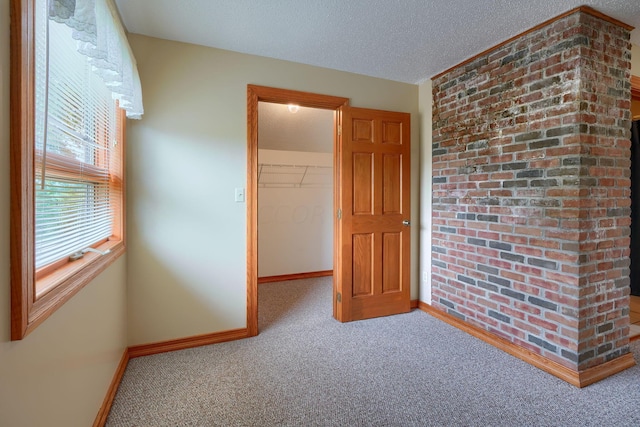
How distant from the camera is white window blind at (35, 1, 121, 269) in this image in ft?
2.99

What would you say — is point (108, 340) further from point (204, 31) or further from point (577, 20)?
point (577, 20)

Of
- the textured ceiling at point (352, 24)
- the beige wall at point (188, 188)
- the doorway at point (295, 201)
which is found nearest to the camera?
the textured ceiling at point (352, 24)

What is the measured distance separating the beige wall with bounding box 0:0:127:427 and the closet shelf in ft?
7.90

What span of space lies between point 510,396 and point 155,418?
1930mm

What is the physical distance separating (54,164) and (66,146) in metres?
0.15

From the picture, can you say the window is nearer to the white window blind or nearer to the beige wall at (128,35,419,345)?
the white window blind

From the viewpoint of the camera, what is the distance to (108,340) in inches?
64.0

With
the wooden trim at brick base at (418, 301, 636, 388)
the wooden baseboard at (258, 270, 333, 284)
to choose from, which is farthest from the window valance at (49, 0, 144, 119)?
the wooden trim at brick base at (418, 301, 636, 388)

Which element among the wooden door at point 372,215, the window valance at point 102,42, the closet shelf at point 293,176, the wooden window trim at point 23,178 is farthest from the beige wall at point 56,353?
the closet shelf at point 293,176

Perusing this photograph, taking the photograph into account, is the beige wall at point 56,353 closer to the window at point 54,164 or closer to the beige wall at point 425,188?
the window at point 54,164

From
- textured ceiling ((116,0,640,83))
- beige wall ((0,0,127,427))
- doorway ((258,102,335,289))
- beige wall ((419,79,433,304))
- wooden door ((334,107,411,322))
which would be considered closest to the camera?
beige wall ((0,0,127,427))

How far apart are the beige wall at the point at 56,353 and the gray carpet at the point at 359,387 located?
1.21 ft

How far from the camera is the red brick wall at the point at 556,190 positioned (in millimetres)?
1818

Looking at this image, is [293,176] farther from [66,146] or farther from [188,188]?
[66,146]
